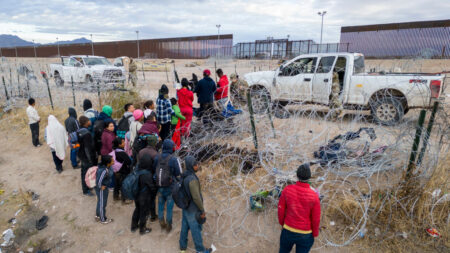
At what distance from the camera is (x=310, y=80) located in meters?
7.16

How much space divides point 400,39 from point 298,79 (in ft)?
73.8

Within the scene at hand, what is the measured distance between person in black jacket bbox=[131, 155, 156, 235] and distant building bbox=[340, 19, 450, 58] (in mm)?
24610

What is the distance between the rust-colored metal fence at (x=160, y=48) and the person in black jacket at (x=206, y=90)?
24.1 metres

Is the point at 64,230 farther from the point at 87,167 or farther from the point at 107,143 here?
the point at 107,143

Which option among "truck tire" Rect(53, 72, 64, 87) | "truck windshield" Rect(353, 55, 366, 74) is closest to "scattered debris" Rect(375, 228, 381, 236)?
"truck windshield" Rect(353, 55, 366, 74)

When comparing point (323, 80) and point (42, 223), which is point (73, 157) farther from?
point (323, 80)

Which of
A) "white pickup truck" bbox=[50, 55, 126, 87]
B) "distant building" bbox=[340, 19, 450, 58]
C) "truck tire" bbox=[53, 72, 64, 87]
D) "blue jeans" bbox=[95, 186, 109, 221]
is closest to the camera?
"blue jeans" bbox=[95, 186, 109, 221]

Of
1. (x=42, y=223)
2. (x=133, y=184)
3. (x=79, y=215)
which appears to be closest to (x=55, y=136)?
(x=42, y=223)

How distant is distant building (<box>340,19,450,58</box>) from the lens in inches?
856

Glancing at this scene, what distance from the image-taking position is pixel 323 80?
6.95m

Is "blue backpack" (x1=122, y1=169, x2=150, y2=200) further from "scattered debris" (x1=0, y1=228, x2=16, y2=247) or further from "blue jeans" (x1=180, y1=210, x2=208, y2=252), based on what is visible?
"scattered debris" (x1=0, y1=228, x2=16, y2=247)

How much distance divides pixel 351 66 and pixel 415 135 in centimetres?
409

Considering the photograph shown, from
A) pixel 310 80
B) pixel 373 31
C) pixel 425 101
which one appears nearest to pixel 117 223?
pixel 310 80

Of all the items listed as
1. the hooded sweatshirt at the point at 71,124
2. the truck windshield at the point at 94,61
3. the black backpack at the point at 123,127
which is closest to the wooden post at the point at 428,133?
the black backpack at the point at 123,127
